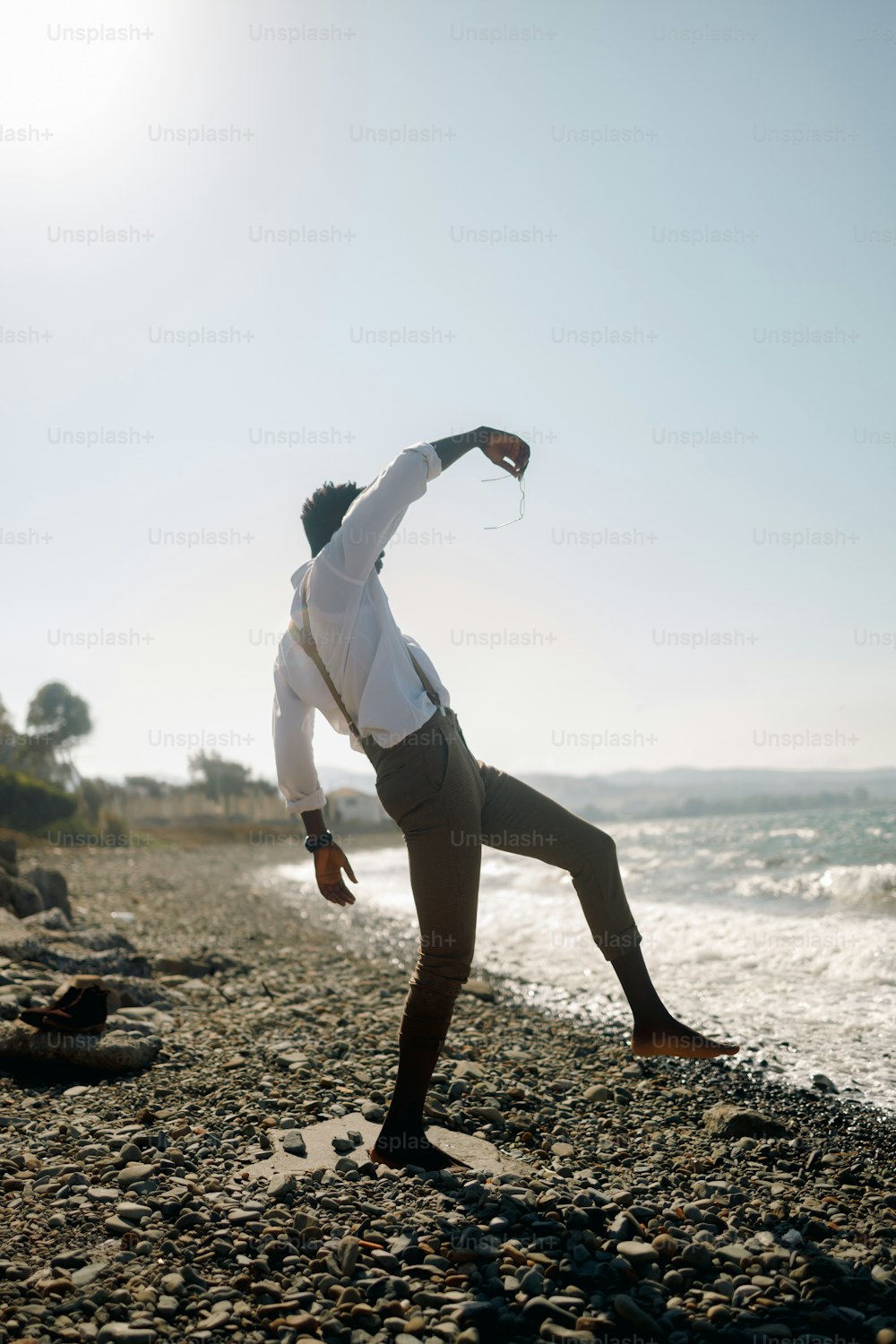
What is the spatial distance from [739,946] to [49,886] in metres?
8.94

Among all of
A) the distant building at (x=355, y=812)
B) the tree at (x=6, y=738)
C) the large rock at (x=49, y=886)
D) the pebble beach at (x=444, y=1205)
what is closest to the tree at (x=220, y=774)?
the distant building at (x=355, y=812)

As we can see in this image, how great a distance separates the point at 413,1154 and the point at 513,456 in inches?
104

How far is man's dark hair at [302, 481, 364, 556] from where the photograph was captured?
337 cm

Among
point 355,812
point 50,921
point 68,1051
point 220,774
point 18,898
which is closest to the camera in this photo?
point 68,1051

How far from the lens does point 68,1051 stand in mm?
4562

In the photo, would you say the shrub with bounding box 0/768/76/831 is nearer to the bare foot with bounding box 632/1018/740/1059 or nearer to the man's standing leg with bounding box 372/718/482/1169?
the man's standing leg with bounding box 372/718/482/1169

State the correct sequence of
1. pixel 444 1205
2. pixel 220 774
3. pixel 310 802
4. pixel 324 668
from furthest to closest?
pixel 220 774 < pixel 310 802 < pixel 324 668 < pixel 444 1205

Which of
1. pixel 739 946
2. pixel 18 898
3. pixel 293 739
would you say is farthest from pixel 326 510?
pixel 18 898

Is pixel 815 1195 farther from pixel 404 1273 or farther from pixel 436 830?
pixel 436 830

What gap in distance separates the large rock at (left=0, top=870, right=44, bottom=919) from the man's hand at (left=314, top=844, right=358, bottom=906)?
25.9ft

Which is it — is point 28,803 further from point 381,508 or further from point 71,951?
point 381,508

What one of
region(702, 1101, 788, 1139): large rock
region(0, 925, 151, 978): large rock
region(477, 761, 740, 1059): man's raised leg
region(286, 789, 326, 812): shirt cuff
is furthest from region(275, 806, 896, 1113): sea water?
region(286, 789, 326, 812): shirt cuff

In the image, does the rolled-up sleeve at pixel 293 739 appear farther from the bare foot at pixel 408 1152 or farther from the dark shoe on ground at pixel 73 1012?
the dark shoe on ground at pixel 73 1012

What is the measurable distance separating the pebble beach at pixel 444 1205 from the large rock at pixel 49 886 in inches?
258
